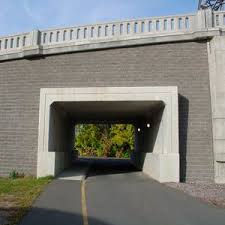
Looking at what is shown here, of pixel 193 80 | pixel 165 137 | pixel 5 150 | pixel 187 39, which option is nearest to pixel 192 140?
pixel 165 137

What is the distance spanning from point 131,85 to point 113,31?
8.65 feet

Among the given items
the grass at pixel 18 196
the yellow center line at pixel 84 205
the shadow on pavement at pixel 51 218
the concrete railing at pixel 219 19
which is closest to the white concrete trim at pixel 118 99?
the grass at pixel 18 196

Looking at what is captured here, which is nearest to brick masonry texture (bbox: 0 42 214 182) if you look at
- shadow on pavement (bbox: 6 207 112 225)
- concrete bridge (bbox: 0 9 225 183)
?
concrete bridge (bbox: 0 9 225 183)

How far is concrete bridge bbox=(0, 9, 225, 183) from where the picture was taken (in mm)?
14242

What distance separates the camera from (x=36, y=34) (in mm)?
15906

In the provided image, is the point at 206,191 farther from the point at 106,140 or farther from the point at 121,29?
the point at 106,140

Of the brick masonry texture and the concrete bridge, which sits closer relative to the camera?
the concrete bridge

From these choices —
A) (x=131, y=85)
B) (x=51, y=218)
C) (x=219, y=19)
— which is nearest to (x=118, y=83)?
(x=131, y=85)

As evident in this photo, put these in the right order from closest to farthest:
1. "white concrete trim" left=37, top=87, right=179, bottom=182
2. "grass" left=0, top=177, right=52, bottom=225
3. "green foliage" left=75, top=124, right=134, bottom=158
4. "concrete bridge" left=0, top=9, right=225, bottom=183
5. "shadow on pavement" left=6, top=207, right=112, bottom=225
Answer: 1. "shadow on pavement" left=6, top=207, right=112, bottom=225
2. "grass" left=0, top=177, right=52, bottom=225
3. "white concrete trim" left=37, top=87, right=179, bottom=182
4. "concrete bridge" left=0, top=9, right=225, bottom=183
5. "green foliage" left=75, top=124, right=134, bottom=158

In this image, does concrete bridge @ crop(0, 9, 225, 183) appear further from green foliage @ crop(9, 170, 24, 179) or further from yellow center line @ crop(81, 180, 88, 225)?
yellow center line @ crop(81, 180, 88, 225)

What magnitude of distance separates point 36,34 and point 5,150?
214 inches

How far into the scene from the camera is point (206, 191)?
11.8 metres

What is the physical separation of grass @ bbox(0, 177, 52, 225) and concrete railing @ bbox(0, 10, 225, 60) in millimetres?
6011

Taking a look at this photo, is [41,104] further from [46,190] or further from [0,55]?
[46,190]
